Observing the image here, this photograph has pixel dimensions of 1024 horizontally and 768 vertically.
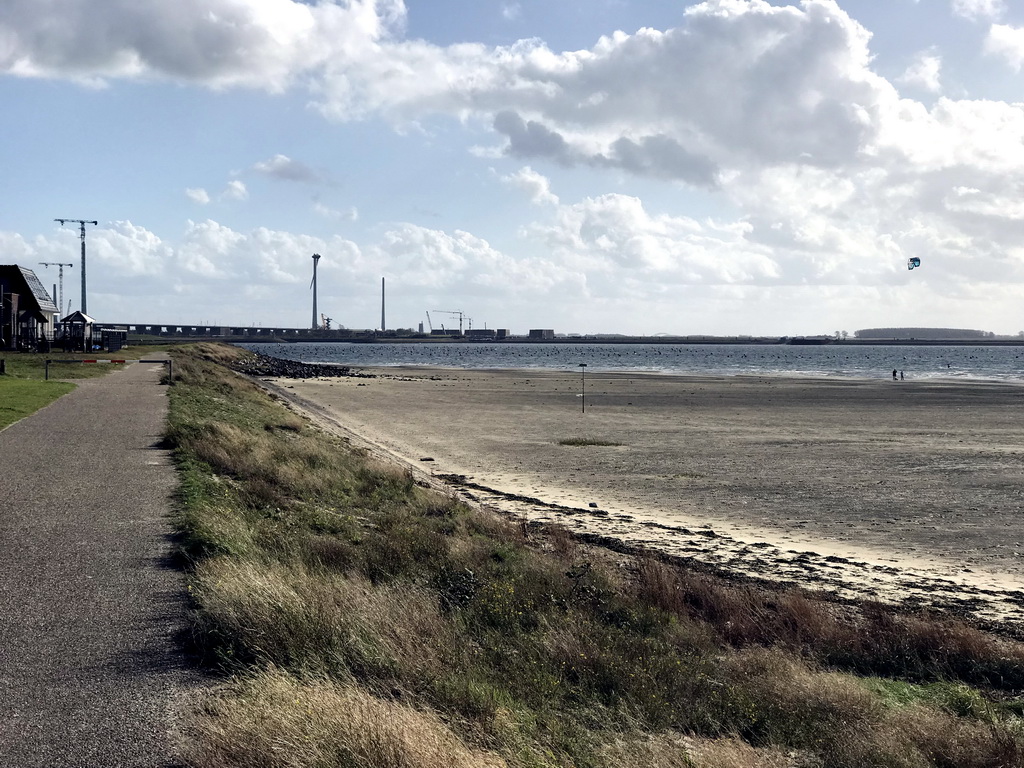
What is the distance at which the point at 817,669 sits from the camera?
9.43 m

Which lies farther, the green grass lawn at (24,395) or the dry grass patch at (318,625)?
the green grass lawn at (24,395)

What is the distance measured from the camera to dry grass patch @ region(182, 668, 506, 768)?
5.05m

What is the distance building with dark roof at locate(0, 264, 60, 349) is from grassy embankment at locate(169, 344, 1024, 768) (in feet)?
186

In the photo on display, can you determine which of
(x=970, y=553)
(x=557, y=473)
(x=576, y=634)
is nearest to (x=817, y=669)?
(x=576, y=634)

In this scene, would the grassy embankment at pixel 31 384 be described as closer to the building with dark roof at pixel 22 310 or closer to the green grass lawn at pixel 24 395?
the green grass lawn at pixel 24 395

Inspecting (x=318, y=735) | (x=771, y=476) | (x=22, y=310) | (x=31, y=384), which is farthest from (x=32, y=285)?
(x=318, y=735)

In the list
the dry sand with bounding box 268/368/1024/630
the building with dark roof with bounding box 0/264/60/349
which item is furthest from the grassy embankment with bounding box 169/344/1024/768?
the building with dark roof with bounding box 0/264/60/349

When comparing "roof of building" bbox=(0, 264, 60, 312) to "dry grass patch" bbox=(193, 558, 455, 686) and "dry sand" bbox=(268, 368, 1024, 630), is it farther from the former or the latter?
"dry grass patch" bbox=(193, 558, 455, 686)

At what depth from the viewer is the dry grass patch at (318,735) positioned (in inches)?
199

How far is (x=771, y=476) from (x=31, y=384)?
27022 millimetres

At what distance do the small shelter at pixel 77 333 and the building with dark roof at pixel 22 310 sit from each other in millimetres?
1725

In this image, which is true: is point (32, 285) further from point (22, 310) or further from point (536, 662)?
point (536, 662)

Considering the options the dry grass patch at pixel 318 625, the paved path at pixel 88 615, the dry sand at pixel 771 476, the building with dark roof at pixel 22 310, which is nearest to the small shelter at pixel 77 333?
the building with dark roof at pixel 22 310

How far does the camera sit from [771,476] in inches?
923
